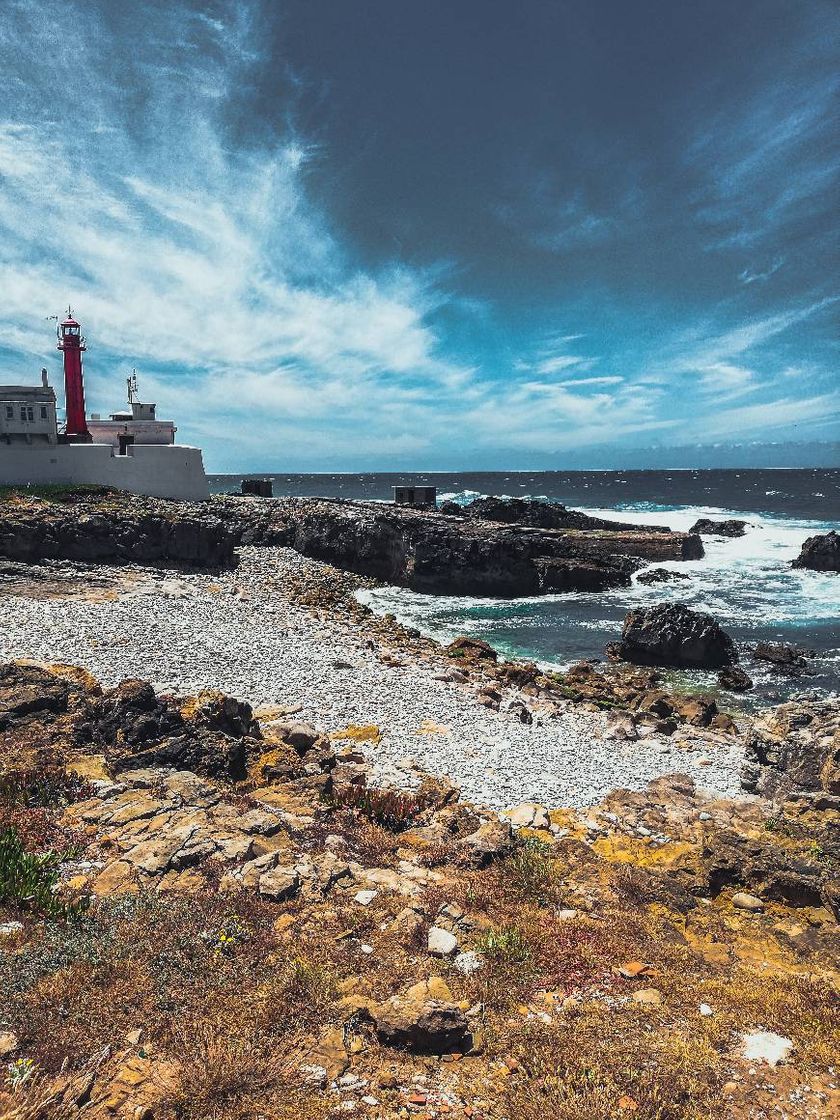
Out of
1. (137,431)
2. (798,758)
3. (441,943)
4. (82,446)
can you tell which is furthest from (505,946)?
(137,431)

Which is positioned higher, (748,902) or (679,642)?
(748,902)

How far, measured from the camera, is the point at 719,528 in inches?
2662

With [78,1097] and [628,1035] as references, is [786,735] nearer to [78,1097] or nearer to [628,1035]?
[628,1035]

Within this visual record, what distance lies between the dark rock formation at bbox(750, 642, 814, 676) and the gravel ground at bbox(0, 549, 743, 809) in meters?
10.8

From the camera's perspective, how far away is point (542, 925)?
7.23 meters

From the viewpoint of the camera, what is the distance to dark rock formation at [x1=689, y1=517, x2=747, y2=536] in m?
66.4

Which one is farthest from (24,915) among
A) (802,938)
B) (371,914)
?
(802,938)

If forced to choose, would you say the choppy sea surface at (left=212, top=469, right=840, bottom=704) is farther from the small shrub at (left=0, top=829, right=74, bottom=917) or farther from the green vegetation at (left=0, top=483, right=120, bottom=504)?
the small shrub at (left=0, top=829, right=74, bottom=917)

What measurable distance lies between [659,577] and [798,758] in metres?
32.7

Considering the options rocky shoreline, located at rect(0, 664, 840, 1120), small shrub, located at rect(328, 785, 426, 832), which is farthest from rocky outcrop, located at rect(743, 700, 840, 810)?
small shrub, located at rect(328, 785, 426, 832)

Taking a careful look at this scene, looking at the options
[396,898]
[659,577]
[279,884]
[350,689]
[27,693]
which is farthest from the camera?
[659,577]

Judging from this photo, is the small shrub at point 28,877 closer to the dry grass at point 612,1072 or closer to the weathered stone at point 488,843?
the dry grass at point 612,1072

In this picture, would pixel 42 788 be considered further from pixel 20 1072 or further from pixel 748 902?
pixel 748 902

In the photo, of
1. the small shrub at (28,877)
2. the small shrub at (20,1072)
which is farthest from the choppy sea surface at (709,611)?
the small shrub at (20,1072)
